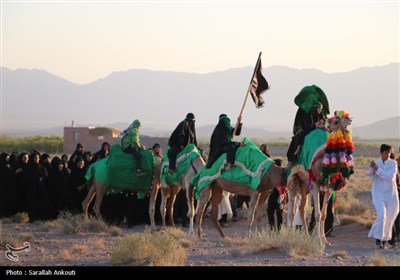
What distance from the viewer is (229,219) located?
75.7 feet

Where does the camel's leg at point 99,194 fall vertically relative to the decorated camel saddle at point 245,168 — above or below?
below

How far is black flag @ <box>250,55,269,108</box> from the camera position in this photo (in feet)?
61.4

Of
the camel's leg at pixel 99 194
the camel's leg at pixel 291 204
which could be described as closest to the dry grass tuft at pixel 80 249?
the camel's leg at pixel 291 204

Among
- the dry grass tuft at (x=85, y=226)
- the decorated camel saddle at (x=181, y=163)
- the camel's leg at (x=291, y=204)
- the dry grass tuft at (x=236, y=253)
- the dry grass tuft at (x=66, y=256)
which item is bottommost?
the dry grass tuft at (x=85, y=226)

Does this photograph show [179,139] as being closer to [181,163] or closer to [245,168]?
[181,163]

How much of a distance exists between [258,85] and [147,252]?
22.4ft

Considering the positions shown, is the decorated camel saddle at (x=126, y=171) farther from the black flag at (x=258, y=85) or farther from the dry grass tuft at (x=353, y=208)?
the dry grass tuft at (x=353, y=208)

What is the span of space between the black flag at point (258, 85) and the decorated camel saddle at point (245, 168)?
6.22ft

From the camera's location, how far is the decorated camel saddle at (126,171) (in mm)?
20594

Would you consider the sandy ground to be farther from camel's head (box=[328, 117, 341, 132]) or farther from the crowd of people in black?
camel's head (box=[328, 117, 341, 132])

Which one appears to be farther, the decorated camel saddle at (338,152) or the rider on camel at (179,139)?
the rider on camel at (179,139)

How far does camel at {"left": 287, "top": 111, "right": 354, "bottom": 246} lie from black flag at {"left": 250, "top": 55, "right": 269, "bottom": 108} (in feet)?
9.17

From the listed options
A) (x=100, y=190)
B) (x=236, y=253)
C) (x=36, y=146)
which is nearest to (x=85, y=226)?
(x=100, y=190)
